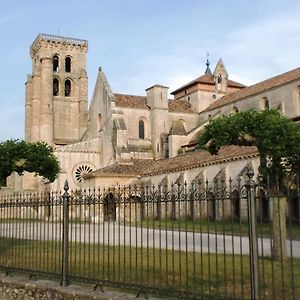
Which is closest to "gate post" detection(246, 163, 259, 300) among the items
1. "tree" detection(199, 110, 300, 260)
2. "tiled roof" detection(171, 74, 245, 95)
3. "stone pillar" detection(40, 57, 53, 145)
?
"tree" detection(199, 110, 300, 260)

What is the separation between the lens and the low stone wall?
7.39 m

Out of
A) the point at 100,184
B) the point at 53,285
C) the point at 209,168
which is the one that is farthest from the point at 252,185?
the point at 100,184

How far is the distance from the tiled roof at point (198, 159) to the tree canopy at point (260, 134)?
1292 cm

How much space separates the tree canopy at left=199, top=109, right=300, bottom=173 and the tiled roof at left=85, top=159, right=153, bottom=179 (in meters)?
24.3

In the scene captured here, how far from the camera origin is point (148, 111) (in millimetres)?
49406

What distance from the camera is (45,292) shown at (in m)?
8.28

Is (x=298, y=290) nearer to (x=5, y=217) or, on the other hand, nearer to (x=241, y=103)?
(x=5, y=217)

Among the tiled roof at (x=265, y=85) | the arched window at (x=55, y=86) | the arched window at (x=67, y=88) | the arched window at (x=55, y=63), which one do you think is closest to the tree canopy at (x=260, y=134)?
the tiled roof at (x=265, y=85)

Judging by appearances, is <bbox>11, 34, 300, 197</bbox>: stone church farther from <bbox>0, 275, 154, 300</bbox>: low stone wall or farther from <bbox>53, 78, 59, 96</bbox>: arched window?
<bbox>0, 275, 154, 300</bbox>: low stone wall

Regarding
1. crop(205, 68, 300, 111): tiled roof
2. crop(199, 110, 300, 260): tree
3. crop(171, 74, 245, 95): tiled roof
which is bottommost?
crop(199, 110, 300, 260): tree

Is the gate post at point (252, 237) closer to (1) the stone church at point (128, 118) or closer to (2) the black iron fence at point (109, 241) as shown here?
(2) the black iron fence at point (109, 241)

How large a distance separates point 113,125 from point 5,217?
3593cm

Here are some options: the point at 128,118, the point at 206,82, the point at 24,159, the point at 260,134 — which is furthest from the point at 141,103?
the point at 260,134

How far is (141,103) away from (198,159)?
1727cm
